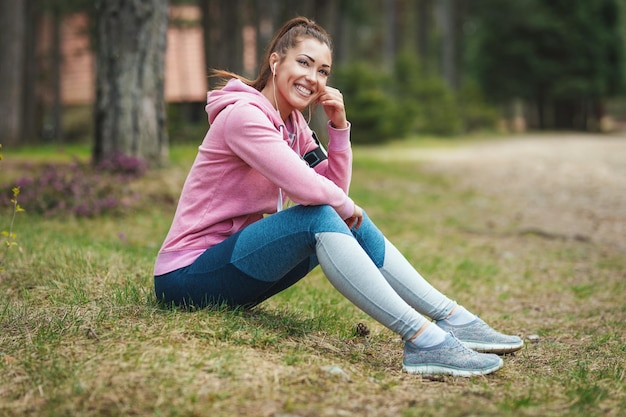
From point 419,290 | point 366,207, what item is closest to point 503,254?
point 366,207

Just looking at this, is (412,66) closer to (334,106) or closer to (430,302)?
(334,106)

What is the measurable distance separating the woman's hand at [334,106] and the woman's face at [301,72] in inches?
2.6

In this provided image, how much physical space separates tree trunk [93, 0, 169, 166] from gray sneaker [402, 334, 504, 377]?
5128 mm

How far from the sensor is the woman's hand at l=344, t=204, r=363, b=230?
2955 mm

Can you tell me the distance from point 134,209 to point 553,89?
77.2 feet

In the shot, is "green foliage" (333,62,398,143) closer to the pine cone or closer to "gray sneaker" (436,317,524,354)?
the pine cone

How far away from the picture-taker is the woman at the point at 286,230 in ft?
9.26

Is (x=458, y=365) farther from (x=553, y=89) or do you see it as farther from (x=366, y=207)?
(x=553, y=89)

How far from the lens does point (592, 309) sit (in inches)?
177

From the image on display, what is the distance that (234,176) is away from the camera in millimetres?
3041

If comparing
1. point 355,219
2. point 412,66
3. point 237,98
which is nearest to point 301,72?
point 237,98

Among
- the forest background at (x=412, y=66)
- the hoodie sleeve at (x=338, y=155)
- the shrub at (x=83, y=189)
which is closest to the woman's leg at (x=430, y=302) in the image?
the hoodie sleeve at (x=338, y=155)

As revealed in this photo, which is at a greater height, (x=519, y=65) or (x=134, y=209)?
(x=519, y=65)

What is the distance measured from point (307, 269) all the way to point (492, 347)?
2.82 ft
